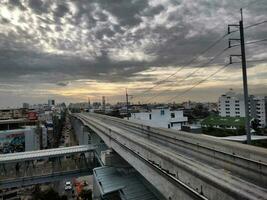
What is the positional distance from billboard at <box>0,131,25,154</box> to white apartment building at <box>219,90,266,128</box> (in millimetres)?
67891

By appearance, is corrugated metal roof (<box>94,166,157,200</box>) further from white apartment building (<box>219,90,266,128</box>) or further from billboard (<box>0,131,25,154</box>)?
white apartment building (<box>219,90,266,128</box>)

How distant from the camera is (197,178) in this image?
7445 millimetres

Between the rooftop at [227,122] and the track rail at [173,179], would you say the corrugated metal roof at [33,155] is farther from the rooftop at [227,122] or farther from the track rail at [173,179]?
the rooftop at [227,122]

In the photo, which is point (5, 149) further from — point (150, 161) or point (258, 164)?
point (258, 164)

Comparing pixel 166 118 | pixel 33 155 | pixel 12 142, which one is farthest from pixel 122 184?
pixel 12 142

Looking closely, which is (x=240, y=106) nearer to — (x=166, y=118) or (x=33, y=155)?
(x=166, y=118)

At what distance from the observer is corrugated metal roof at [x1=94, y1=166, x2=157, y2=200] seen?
59.8 ft

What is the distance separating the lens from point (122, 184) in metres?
20.6

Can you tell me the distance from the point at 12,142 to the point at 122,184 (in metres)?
48.5

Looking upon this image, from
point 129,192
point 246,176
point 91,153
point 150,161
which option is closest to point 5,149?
point 91,153

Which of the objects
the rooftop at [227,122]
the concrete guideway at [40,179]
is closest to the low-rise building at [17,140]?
the concrete guideway at [40,179]

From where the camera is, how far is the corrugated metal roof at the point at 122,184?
18.2m

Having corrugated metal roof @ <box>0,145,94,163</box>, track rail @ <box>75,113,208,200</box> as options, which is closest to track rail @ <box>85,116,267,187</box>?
track rail @ <box>75,113,208,200</box>

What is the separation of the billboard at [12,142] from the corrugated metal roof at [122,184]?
42.3 meters
